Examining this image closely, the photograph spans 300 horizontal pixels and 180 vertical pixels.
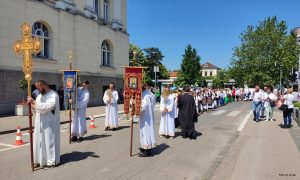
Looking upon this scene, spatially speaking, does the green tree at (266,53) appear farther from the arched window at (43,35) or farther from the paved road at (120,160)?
the paved road at (120,160)

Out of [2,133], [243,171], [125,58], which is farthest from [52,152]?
[125,58]

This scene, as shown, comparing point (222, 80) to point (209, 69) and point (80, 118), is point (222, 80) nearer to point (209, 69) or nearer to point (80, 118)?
point (209, 69)

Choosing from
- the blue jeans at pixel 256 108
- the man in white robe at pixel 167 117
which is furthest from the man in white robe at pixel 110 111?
the blue jeans at pixel 256 108

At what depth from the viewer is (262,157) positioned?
9070mm

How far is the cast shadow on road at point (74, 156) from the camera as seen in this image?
337 inches

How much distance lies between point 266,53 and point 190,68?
48.5m

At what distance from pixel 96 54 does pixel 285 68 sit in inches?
1316

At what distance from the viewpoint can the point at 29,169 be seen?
769 cm

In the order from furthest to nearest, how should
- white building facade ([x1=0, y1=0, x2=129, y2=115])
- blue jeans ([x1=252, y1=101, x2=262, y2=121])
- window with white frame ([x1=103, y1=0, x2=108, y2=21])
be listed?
1. window with white frame ([x1=103, y1=0, x2=108, y2=21])
2. white building facade ([x1=0, y1=0, x2=129, y2=115])
3. blue jeans ([x1=252, y1=101, x2=262, y2=121])

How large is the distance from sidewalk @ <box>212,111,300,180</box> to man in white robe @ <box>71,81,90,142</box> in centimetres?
457

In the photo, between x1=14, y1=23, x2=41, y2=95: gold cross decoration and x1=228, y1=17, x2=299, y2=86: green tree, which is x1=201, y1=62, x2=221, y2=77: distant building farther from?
x1=14, y1=23, x2=41, y2=95: gold cross decoration

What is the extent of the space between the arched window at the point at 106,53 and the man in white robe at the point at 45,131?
24983 mm

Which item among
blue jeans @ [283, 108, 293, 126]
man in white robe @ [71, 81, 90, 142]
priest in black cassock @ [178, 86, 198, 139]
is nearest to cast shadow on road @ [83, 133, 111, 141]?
man in white robe @ [71, 81, 90, 142]

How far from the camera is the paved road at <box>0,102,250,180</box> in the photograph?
735cm
